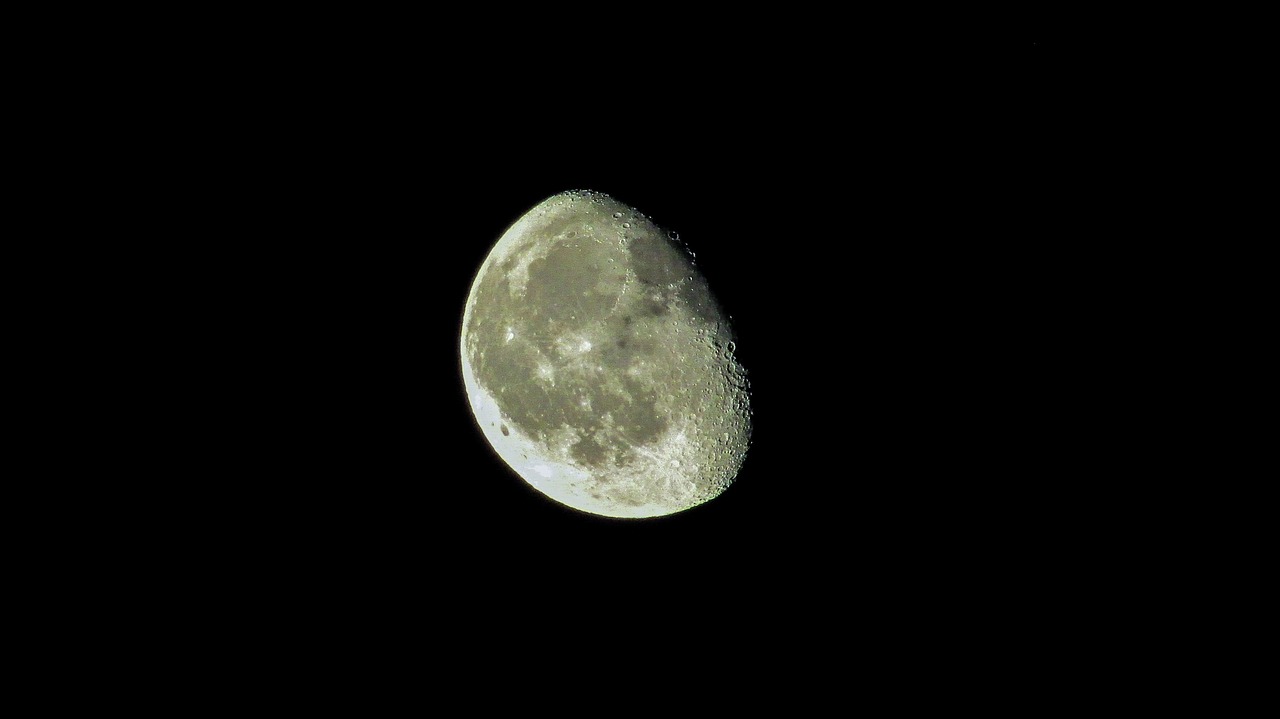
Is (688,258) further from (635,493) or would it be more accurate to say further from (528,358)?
(635,493)

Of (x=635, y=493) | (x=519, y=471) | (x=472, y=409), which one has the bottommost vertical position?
(x=635, y=493)

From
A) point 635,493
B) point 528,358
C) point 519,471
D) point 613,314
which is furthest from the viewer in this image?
point 519,471

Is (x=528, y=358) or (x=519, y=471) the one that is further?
(x=519, y=471)

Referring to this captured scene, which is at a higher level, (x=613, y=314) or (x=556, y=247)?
(x=556, y=247)

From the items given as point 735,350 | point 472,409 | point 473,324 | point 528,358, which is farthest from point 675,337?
point 472,409

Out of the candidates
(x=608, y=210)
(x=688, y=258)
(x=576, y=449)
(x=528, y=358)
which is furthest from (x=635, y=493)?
(x=608, y=210)

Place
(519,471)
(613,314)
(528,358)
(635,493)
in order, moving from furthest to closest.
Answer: (519,471) < (635,493) < (528,358) < (613,314)
